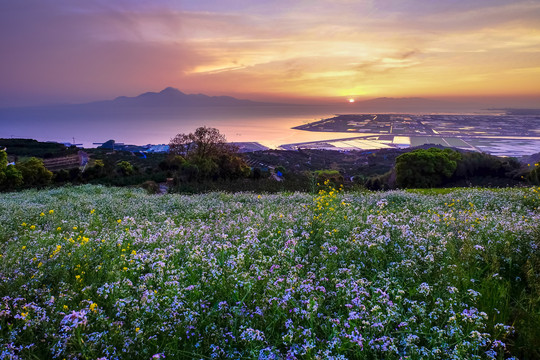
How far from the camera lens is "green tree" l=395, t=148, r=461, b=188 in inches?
1008

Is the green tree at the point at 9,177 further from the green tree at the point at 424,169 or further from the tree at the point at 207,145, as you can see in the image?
the green tree at the point at 424,169

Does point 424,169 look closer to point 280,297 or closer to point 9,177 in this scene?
point 280,297

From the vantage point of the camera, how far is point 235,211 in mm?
9867

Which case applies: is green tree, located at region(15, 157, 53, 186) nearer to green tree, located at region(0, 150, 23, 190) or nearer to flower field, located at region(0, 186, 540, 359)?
green tree, located at region(0, 150, 23, 190)

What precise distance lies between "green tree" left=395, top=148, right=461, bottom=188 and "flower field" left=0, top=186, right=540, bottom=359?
68.5 feet

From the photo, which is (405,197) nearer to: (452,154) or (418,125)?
(452,154)

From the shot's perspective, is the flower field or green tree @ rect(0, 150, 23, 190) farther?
green tree @ rect(0, 150, 23, 190)

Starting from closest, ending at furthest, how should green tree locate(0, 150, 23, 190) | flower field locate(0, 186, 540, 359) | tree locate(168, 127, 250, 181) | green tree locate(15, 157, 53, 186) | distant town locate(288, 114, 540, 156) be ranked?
flower field locate(0, 186, 540, 359), green tree locate(0, 150, 23, 190), green tree locate(15, 157, 53, 186), tree locate(168, 127, 250, 181), distant town locate(288, 114, 540, 156)

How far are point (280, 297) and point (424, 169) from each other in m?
25.6

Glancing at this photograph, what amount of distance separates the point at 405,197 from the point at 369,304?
9519mm

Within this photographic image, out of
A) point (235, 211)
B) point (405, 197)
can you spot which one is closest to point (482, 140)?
point (405, 197)

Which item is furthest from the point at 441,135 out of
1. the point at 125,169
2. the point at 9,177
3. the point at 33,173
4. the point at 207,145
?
the point at 9,177

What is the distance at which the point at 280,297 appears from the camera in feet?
11.5

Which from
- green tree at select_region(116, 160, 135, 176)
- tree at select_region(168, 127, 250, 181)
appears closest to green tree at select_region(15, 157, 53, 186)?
green tree at select_region(116, 160, 135, 176)
